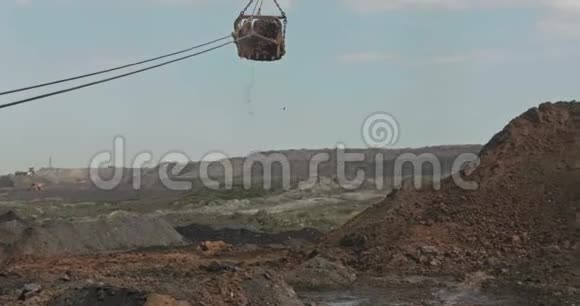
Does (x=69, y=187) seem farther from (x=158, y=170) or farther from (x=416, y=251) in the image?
(x=416, y=251)

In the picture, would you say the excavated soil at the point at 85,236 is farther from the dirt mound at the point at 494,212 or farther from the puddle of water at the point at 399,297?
the puddle of water at the point at 399,297

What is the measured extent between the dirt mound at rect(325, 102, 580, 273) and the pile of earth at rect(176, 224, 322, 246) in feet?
18.2

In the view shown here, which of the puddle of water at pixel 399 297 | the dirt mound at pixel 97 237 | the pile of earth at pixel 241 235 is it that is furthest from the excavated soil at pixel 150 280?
the pile of earth at pixel 241 235

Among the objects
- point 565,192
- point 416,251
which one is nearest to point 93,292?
point 416,251

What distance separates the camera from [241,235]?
28.2 m

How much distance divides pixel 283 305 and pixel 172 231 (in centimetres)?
1483

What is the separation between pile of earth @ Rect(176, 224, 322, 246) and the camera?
88.0 feet

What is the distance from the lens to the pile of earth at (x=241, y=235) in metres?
26.8

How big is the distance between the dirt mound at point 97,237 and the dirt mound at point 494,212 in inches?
289

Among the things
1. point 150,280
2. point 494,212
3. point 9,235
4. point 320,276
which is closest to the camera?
point 150,280

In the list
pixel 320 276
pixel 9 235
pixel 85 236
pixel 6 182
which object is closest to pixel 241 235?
pixel 85 236

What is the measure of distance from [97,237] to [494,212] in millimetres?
11749

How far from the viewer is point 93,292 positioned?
11430 mm

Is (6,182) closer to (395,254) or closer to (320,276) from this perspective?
(395,254)
